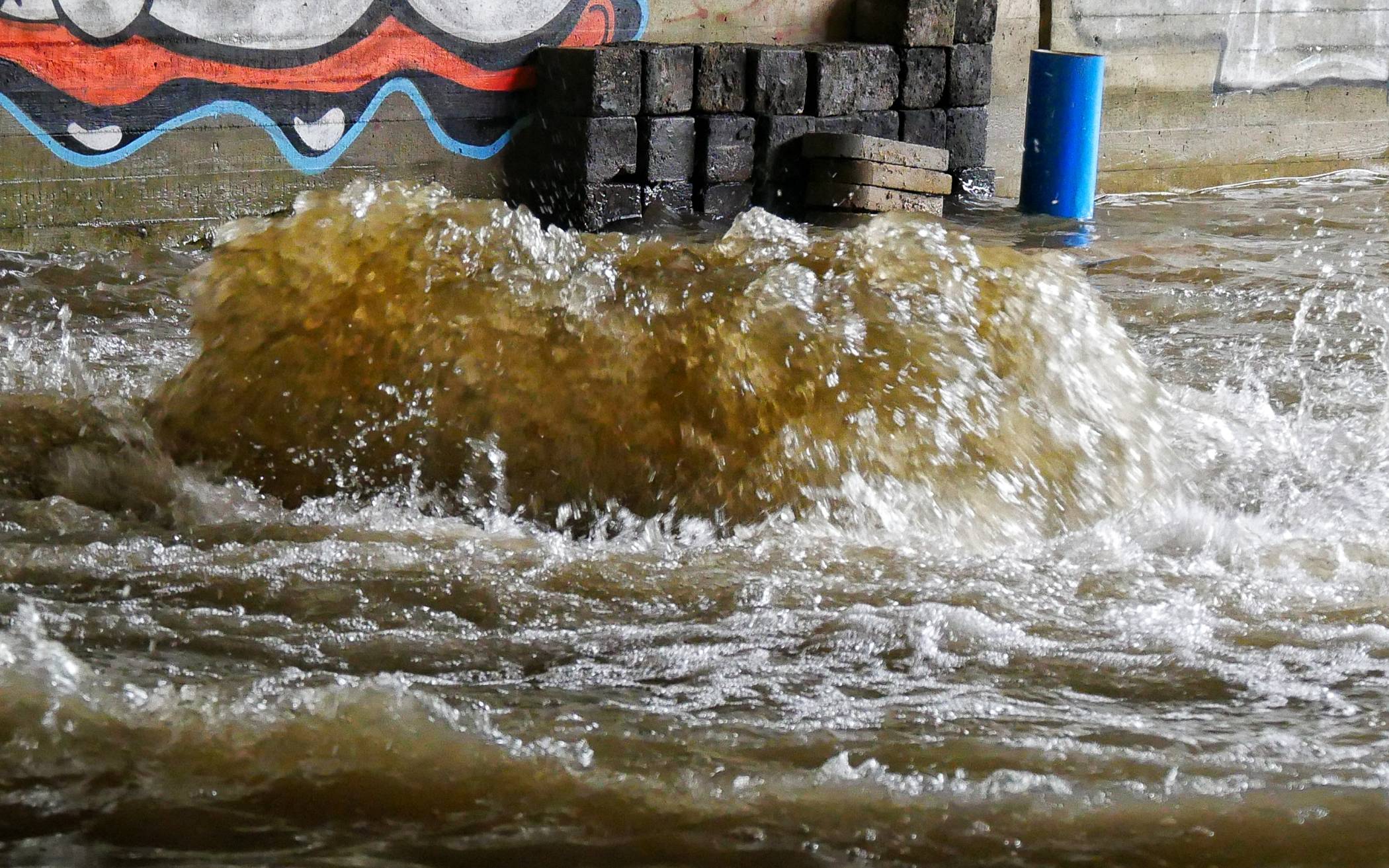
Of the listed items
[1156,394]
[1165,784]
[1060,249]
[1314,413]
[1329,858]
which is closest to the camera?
[1329,858]

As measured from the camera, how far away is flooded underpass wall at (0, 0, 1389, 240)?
6.83 metres

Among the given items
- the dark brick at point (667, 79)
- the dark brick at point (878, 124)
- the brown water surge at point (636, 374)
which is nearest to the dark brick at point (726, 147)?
the dark brick at point (667, 79)

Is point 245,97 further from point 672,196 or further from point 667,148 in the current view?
point 672,196

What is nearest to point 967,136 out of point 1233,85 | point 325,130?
point 1233,85

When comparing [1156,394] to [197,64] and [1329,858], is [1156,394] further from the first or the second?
[197,64]

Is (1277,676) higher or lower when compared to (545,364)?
lower

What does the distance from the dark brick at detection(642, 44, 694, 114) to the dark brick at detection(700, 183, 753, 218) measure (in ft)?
1.65

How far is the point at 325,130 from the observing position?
7.61m

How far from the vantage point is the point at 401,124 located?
25.7ft

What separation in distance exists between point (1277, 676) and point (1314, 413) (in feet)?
7.20

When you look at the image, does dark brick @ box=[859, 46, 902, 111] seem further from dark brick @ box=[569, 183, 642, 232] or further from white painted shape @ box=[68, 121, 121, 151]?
white painted shape @ box=[68, 121, 121, 151]

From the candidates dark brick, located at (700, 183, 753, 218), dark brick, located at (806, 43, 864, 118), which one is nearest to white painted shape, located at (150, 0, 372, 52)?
dark brick, located at (700, 183, 753, 218)

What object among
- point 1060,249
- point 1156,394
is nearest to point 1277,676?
point 1156,394

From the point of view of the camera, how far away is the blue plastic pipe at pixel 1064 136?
8773 millimetres
